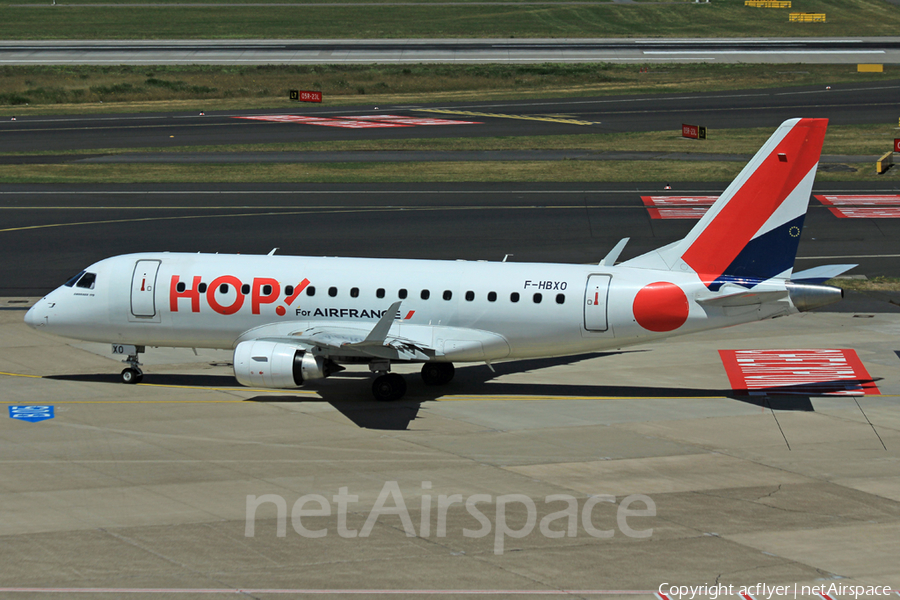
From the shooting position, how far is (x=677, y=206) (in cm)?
6297

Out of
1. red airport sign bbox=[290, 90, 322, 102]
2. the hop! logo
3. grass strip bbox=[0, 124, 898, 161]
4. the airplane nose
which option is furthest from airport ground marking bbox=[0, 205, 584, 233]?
red airport sign bbox=[290, 90, 322, 102]

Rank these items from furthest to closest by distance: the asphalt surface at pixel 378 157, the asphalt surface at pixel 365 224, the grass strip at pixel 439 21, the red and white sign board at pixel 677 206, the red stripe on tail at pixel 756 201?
the grass strip at pixel 439 21 → the asphalt surface at pixel 378 157 → the red and white sign board at pixel 677 206 → the asphalt surface at pixel 365 224 → the red stripe on tail at pixel 756 201

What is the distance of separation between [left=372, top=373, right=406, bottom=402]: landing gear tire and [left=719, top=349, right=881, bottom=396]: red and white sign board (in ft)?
37.1

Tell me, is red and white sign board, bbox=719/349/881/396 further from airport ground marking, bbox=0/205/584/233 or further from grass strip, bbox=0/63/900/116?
grass strip, bbox=0/63/900/116

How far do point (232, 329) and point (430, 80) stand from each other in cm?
8651

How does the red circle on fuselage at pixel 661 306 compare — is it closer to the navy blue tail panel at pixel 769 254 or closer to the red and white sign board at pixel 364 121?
the navy blue tail panel at pixel 769 254

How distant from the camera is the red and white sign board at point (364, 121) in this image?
9062 centimetres

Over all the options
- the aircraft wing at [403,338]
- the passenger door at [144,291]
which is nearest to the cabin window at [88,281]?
the passenger door at [144,291]

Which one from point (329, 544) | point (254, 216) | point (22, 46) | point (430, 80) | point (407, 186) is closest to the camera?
point (329, 544)

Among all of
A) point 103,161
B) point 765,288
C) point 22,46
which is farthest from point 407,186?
point 22,46

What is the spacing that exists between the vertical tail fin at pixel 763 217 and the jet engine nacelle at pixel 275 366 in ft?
39.8

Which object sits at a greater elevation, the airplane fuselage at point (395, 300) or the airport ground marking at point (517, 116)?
the airport ground marking at point (517, 116)

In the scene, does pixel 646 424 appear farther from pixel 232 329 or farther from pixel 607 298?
pixel 232 329

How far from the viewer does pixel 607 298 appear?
32031mm
